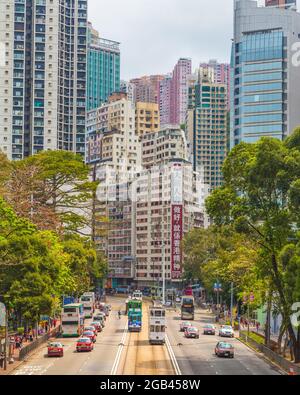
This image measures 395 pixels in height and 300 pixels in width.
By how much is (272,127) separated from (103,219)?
79961mm

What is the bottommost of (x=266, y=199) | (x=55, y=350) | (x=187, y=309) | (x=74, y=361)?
(x=187, y=309)

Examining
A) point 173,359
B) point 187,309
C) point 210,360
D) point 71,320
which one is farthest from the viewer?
point 187,309

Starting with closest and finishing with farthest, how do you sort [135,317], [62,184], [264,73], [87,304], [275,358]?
[275,358], [135,317], [62,184], [87,304], [264,73]

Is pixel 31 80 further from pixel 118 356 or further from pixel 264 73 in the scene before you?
pixel 118 356

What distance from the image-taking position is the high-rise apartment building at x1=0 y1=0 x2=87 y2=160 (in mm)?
186875

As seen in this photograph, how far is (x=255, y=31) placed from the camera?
19025cm

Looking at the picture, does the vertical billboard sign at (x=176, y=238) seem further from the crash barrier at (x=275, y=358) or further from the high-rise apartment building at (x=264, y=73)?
the crash barrier at (x=275, y=358)

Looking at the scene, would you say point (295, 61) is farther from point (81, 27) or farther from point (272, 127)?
point (81, 27)

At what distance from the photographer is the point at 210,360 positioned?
67.1 m

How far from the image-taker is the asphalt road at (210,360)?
59112mm

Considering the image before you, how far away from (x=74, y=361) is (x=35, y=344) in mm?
12084

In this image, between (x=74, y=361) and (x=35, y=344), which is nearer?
(x=74, y=361)
